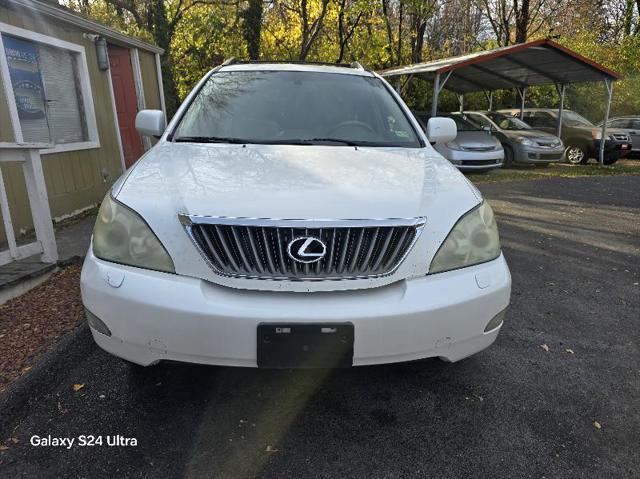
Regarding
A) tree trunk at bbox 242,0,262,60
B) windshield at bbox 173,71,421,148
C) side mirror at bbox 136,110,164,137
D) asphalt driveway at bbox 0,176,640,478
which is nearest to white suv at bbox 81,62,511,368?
asphalt driveway at bbox 0,176,640,478

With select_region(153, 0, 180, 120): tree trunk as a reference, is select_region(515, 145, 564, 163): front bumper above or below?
below

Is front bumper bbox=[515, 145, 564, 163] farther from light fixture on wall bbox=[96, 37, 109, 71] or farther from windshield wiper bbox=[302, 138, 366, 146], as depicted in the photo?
windshield wiper bbox=[302, 138, 366, 146]

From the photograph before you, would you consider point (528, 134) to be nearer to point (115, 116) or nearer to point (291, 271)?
point (115, 116)

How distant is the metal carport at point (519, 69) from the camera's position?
11055 mm

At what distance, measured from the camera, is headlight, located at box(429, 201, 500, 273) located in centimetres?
198

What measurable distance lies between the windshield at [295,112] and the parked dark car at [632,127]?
1445 cm

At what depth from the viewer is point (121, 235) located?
1.99 m

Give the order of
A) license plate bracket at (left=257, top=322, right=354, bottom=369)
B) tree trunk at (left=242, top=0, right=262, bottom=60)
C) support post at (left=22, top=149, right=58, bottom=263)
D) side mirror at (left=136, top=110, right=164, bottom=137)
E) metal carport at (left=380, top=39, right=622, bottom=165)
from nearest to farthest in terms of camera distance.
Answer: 1. license plate bracket at (left=257, top=322, right=354, bottom=369)
2. side mirror at (left=136, top=110, right=164, bottom=137)
3. support post at (left=22, top=149, right=58, bottom=263)
4. metal carport at (left=380, top=39, right=622, bottom=165)
5. tree trunk at (left=242, top=0, right=262, bottom=60)

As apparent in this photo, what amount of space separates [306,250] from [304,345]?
37 cm

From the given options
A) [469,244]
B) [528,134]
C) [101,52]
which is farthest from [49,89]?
[528,134]

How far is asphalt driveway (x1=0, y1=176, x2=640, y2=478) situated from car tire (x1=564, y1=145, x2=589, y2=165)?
1269 cm

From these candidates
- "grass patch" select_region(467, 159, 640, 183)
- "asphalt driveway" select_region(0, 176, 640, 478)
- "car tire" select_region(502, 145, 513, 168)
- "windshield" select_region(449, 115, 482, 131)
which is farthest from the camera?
"car tire" select_region(502, 145, 513, 168)

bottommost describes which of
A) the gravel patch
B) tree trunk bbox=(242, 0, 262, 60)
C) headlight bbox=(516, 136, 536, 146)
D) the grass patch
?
the grass patch

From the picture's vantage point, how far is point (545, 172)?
39.0 ft
